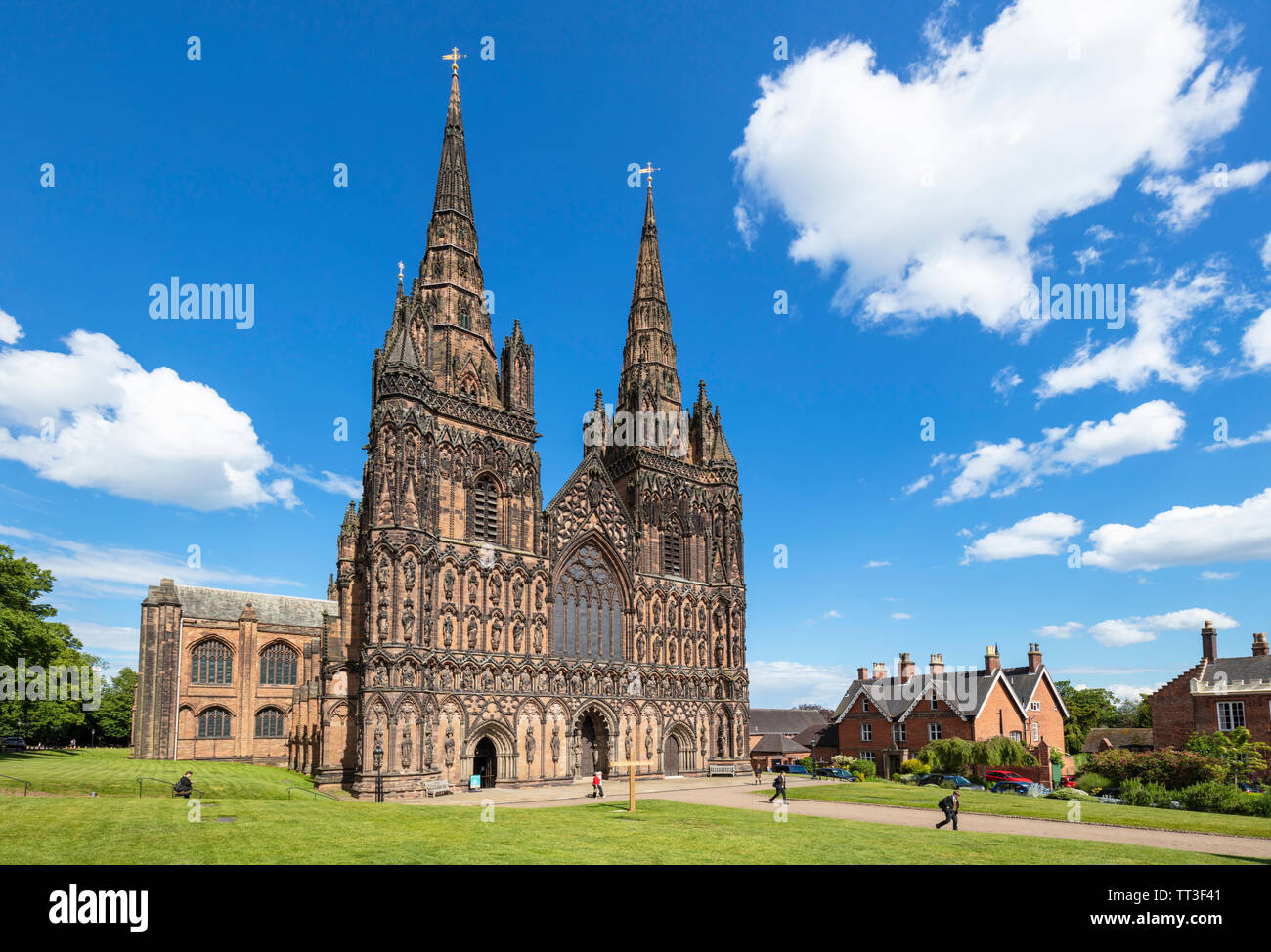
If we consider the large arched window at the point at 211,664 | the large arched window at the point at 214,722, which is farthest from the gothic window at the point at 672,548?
the large arched window at the point at 214,722

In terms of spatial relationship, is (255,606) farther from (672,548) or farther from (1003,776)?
(1003,776)

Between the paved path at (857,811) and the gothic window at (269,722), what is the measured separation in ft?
116

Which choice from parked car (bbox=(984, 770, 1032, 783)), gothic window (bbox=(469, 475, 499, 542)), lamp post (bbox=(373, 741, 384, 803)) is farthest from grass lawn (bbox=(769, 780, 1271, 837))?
gothic window (bbox=(469, 475, 499, 542))

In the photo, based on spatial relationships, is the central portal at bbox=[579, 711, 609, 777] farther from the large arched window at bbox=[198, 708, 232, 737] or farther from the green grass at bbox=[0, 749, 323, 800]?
the large arched window at bbox=[198, 708, 232, 737]

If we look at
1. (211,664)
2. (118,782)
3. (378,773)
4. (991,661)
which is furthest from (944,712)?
(211,664)

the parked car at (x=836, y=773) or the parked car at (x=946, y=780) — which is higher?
the parked car at (x=946, y=780)

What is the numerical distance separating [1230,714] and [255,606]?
247 feet

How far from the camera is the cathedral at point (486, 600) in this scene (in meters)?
43.8

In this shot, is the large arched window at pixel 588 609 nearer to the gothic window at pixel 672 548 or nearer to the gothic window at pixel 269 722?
the gothic window at pixel 672 548

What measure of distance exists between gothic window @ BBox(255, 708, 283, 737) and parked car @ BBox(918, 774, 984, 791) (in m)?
52.5

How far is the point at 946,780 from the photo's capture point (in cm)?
4900

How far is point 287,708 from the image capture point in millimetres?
71688
